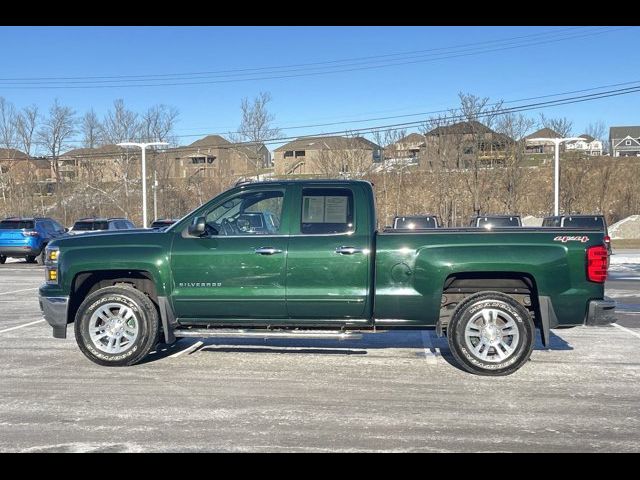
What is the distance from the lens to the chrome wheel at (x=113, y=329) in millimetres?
7309

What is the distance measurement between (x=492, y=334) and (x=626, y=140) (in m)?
95.4

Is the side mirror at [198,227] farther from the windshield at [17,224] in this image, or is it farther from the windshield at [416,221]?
the windshield at [17,224]

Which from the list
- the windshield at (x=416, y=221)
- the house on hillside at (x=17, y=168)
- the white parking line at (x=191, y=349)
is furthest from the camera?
the house on hillside at (x=17, y=168)

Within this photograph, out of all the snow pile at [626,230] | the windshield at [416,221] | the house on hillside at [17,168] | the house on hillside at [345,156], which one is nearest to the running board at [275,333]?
the windshield at [416,221]

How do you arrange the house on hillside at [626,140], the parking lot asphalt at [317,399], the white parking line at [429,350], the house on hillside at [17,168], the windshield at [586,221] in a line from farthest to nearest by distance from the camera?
the house on hillside at [626,140] → the house on hillside at [17,168] → the windshield at [586,221] → the white parking line at [429,350] → the parking lot asphalt at [317,399]

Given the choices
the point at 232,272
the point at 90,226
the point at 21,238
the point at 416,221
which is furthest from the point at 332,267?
the point at 90,226

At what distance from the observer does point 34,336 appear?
9.36m

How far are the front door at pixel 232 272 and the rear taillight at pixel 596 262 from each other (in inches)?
125

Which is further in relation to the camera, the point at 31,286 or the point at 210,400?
the point at 31,286

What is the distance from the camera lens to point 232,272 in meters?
7.14

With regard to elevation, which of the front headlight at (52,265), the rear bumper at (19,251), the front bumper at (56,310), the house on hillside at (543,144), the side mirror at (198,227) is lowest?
the rear bumper at (19,251)

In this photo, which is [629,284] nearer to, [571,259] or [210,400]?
[571,259]

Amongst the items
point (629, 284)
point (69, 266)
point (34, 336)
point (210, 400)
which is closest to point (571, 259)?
point (210, 400)
